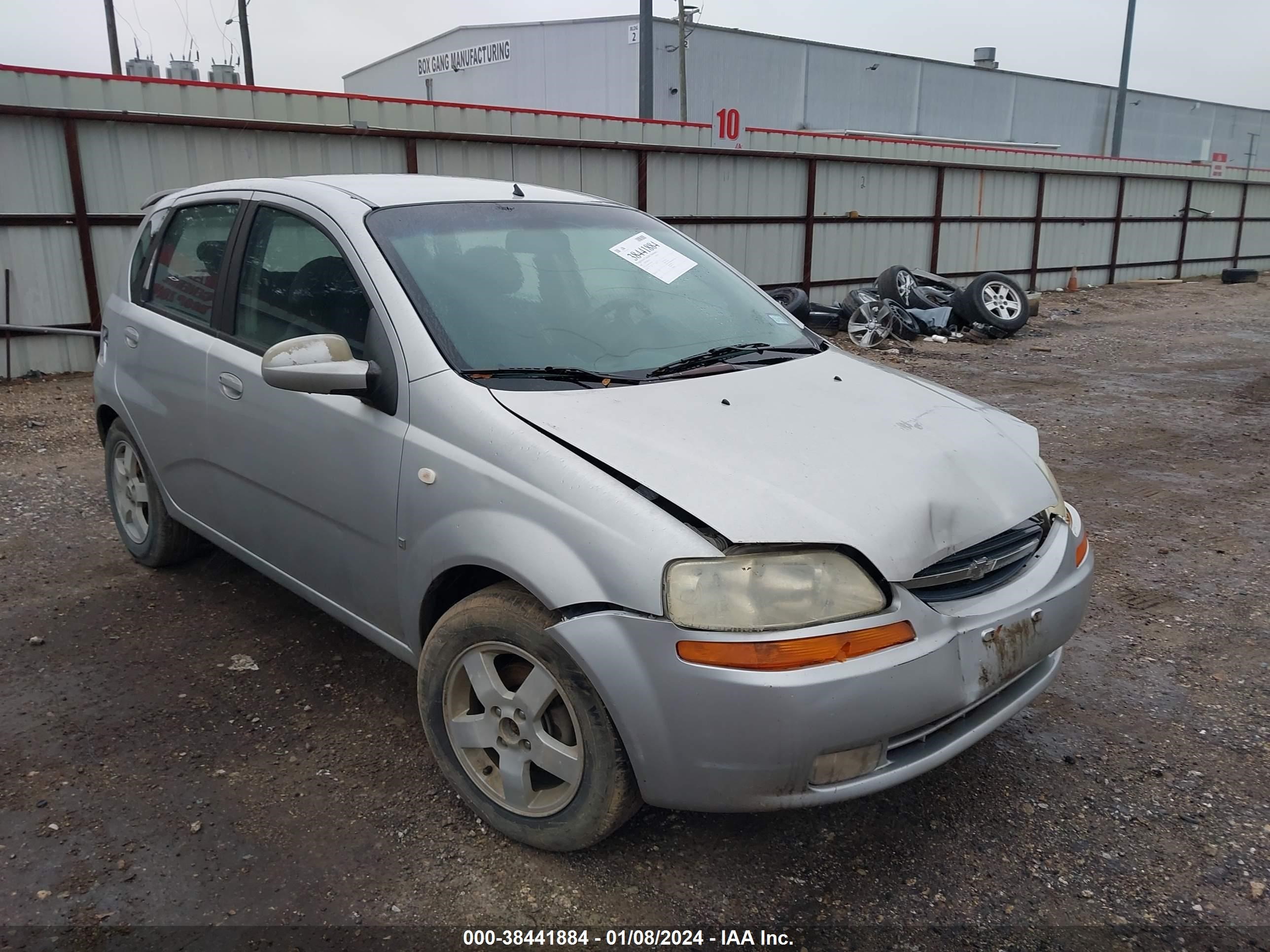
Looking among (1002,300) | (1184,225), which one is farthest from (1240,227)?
(1002,300)

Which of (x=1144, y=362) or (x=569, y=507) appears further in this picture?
(x=1144, y=362)

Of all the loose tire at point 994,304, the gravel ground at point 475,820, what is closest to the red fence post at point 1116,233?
the loose tire at point 994,304

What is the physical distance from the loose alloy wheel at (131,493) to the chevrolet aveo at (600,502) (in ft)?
2.42

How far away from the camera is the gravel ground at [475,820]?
235cm

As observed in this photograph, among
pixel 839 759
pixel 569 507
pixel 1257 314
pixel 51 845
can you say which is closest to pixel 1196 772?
pixel 839 759

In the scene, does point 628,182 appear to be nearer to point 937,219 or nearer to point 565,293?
point 937,219

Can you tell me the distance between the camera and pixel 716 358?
3059mm

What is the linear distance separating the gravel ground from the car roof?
166cm

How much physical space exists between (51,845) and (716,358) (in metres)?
2.29

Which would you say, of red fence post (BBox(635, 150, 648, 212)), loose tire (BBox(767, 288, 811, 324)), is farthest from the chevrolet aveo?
red fence post (BBox(635, 150, 648, 212))

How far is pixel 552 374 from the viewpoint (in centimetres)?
271

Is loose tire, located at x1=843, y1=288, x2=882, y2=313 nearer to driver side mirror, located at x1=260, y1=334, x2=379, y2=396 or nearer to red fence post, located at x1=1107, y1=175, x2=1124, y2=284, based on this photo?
red fence post, located at x1=1107, y1=175, x2=1124, y2=284

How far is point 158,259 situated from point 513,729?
276 centimetres

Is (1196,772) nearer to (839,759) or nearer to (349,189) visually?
(839,759)
